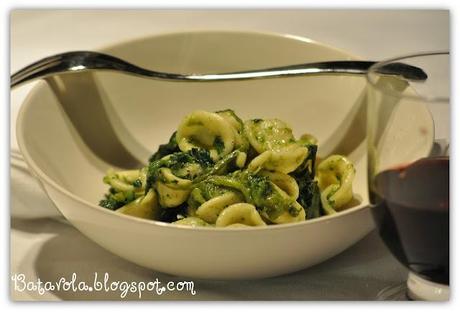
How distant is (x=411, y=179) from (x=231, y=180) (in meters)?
0.28

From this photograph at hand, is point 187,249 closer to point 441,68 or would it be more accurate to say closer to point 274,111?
point 441,68

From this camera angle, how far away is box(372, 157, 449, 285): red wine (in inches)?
39.2

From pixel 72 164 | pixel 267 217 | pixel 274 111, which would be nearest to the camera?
pixel 267 217

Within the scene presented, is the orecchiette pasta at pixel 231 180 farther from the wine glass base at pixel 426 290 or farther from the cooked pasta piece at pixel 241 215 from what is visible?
the wine glass base at pixel 426 290

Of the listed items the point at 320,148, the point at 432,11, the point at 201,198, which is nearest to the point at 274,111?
the point at 320,148

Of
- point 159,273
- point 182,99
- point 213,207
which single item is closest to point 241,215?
point 213,207

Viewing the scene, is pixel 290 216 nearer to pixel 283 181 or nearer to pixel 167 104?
pixel 283 181

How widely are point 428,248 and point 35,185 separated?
76cm

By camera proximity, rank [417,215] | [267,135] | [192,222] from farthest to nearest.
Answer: [267,135], [192,222], [417,215]

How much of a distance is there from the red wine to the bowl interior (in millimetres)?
377

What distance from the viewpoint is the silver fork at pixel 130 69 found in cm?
145

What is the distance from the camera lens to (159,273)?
116 centimetres

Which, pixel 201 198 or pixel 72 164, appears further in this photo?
pixel 72 164

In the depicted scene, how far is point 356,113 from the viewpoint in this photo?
148 cm
